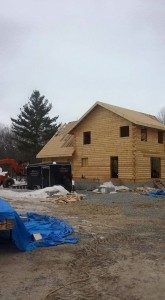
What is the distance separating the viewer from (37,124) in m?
51.4

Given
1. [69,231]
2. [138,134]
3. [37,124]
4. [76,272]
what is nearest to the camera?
[76,272]

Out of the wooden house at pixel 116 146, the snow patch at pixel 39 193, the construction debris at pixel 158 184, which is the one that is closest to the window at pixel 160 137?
the wooden house at pixel 116 146

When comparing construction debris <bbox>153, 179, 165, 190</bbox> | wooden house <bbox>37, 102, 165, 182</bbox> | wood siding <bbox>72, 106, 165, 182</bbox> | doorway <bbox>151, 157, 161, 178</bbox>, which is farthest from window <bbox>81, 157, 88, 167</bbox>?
construction debris <bbox>153, 179, 165, 190</bbox>

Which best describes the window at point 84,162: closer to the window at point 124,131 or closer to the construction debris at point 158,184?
the window at point 124,131

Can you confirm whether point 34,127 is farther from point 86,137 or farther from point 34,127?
point 86,137

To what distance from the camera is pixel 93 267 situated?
6.21 metres

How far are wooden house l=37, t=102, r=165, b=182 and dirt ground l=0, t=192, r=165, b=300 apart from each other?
51.2 feet

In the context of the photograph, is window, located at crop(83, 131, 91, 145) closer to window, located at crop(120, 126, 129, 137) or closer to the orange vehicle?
window, located at crop(120, 126, 129, 137)

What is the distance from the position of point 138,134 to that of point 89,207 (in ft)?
39.2

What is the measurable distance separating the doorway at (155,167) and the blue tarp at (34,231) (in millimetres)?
19176

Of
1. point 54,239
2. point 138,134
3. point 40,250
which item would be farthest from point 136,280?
point 138,134

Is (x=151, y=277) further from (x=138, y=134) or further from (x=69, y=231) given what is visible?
(x=138, y=134)

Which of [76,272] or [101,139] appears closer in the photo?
[76,272]

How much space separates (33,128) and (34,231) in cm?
4313
